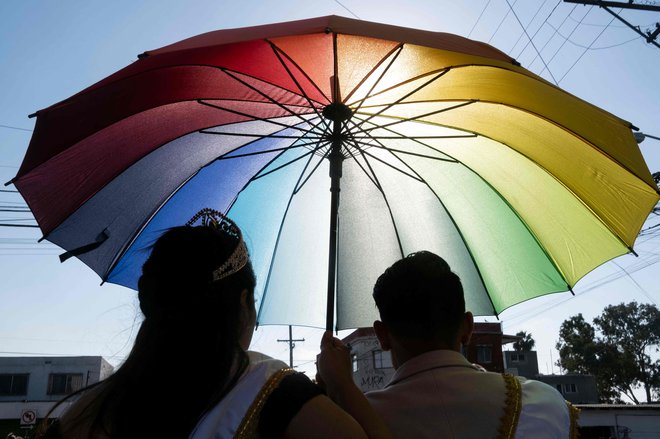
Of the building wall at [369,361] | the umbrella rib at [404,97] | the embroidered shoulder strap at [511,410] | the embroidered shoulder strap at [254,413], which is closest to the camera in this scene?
the embroidered shoulder strap at [254,413]

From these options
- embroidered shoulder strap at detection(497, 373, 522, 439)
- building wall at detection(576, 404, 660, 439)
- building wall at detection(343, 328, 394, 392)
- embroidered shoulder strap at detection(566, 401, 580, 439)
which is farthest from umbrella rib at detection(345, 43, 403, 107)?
building wall at detection(343, 328, 394, 392)

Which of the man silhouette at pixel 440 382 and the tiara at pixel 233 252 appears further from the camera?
the man silhouette at pixel 440 382

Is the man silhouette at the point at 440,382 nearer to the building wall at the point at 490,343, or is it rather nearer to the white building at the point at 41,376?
the white building at the point at 41,376

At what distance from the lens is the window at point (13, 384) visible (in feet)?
111

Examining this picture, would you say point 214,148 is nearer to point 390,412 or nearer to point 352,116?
point 352,116

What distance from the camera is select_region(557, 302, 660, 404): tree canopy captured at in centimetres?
5438

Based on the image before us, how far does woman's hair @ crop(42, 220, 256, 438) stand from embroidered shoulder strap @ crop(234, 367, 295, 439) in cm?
9

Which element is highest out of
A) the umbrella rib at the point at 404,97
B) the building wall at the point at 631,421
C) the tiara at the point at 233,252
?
the umbrella rib at the point at 404,97

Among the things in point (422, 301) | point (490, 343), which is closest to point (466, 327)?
point (422, 301)

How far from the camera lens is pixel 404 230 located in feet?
13.7

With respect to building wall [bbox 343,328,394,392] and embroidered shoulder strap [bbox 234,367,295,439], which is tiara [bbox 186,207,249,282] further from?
building wall [bbox 343,328,394,392]

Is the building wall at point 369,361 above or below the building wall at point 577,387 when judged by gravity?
above

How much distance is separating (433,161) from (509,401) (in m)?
2.16

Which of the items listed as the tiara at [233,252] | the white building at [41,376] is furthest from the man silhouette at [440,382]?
the white building at [41,376]
